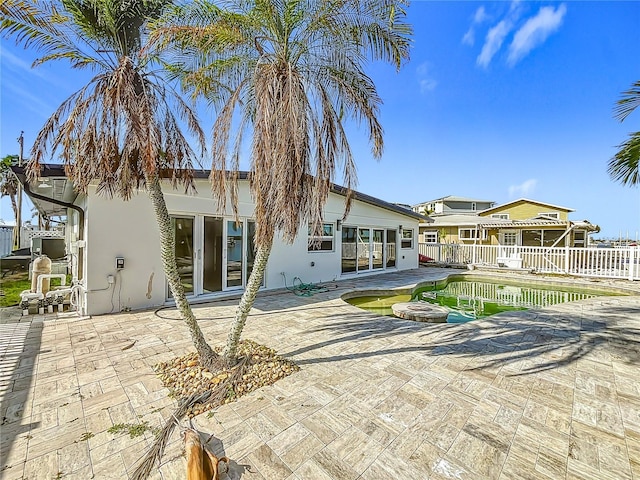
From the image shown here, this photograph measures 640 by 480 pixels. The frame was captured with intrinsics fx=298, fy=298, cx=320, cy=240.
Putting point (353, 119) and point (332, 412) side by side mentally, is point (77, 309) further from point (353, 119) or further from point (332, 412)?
point (353, 119)

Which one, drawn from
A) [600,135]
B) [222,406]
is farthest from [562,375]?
[600,135]

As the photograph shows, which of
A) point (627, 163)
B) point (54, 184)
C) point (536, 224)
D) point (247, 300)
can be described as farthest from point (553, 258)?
point (54, 184)

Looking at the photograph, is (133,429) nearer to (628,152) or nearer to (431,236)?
(628,152)

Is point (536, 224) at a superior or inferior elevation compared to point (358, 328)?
superior

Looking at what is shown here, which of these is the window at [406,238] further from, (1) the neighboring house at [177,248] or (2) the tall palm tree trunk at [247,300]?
(2) the tall palm tree trunk at [247,300]

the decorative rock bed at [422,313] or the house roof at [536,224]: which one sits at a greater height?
the house roof at [536,224]

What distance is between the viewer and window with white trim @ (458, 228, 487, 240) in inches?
896

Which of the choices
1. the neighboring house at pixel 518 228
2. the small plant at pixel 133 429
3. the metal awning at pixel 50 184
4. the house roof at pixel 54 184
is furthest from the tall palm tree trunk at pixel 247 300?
the neighboring house at pixel 518 228

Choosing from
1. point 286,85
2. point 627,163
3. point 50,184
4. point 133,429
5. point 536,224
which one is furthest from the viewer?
point 536,224

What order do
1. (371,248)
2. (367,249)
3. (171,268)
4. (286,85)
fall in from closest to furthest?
(286,85) < (171,268) < (367,249) < (371,248)

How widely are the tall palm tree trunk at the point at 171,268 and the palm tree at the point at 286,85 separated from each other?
34 cm

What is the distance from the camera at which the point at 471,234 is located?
2383 centimetres

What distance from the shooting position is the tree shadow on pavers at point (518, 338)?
456cm

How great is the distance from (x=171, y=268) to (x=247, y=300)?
1.05 meters
